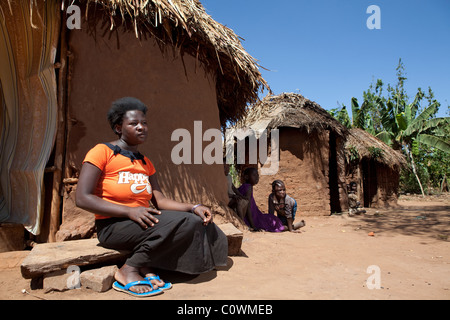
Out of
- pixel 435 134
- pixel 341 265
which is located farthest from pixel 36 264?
pixel 435 134

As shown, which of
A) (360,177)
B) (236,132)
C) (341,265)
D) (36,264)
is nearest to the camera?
(36,264)

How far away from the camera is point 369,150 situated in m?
11.3

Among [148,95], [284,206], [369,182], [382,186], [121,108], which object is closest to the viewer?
[121,108]

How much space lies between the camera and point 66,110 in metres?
3.00

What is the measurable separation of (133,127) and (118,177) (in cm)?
38

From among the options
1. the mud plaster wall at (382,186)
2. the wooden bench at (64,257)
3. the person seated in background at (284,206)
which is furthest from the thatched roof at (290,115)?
the wooden bench at (64,257)

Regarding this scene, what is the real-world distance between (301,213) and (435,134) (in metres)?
13.5

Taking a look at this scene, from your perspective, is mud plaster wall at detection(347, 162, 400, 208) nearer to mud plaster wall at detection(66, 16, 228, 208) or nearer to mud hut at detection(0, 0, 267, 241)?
mud plaster wall at detection(66, 16, 228, 208)

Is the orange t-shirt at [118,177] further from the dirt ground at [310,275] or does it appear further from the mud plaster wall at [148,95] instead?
the mud plaster wall at [148,95]

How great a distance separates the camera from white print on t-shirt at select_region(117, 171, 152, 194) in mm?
2196

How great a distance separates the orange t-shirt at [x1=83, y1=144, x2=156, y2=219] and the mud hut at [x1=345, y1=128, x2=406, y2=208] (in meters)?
9.66

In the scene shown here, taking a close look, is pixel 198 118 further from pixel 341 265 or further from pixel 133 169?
pixel 341 265

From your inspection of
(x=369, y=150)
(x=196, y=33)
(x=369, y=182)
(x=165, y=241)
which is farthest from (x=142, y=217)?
(x=369, y=182)

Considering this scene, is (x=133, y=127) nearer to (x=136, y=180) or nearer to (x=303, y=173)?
(x=136, y=180)
